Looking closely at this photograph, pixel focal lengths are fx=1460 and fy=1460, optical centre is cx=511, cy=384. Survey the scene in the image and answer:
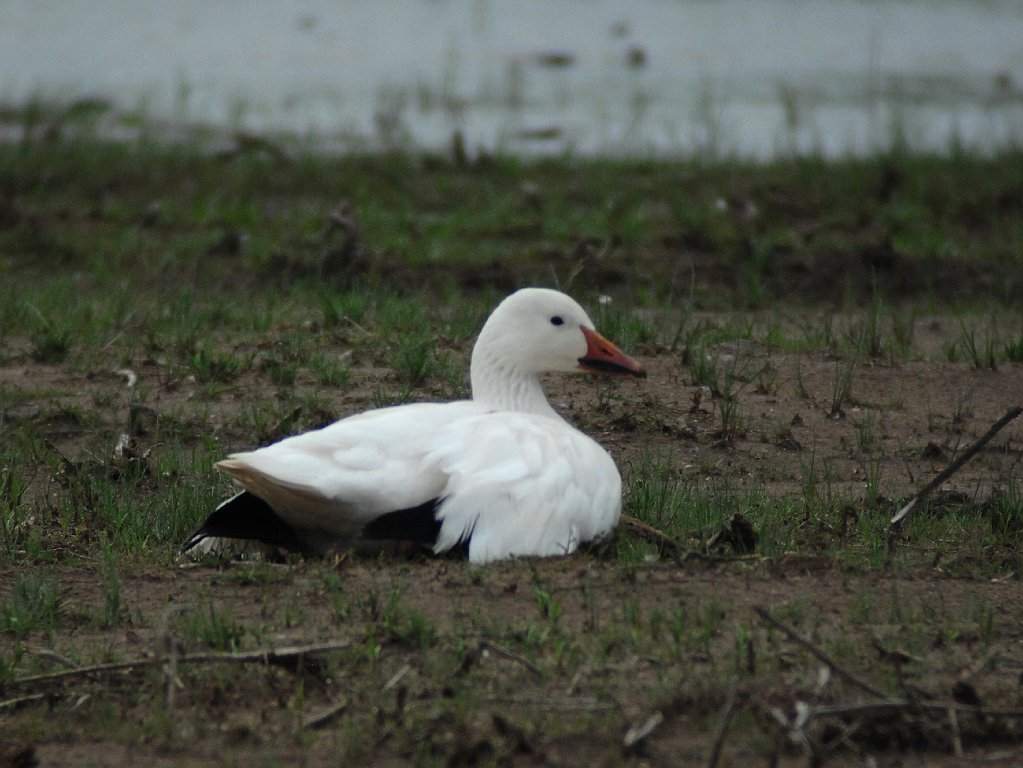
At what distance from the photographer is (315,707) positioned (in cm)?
344

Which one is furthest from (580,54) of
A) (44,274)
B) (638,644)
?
(638,644)

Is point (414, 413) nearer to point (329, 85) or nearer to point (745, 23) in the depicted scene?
point (329, 85)

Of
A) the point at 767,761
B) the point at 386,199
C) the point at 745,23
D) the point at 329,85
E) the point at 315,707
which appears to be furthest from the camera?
the point at 745,23

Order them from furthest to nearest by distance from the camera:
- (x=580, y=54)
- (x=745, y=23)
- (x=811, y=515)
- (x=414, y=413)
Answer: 1. (x=745, y=23)
2. (x=580, y=54)
3. (x=811, y=515)
4. (x=414, y=413)

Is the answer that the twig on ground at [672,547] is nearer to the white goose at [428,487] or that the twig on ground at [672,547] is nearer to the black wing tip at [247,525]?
the white goose at [428,487]

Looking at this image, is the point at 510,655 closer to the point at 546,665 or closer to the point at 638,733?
the point at 546,665

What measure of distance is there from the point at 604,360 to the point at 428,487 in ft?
4.59

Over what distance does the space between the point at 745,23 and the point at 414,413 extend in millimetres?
14328

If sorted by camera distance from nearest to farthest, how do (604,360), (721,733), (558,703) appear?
(721,733) < (558,703) < (604,360)

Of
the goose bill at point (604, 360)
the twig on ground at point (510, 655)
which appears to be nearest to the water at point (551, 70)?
the goose bill at point (604, 360)

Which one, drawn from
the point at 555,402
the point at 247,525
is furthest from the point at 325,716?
the point at 555,402

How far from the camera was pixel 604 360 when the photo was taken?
548cm

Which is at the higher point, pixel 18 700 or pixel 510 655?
pixel 510 655

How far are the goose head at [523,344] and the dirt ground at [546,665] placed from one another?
1085 millimetres
